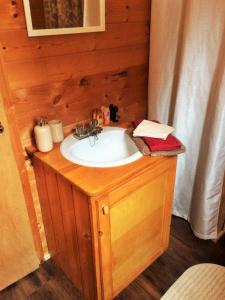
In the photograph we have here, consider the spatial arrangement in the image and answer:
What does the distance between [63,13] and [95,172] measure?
2.58 ft

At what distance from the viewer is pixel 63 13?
1.26 m

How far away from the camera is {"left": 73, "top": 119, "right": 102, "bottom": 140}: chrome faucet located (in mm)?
1427

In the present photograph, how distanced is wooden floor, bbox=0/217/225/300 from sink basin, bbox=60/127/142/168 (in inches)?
30.2

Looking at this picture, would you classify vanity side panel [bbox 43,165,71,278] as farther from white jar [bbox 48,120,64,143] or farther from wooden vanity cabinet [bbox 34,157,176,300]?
white jar [bbox 48,120,64,143]

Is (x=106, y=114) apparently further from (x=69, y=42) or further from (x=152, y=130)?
(x=69, y=42)

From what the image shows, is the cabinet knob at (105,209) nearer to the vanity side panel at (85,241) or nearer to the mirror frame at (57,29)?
the vanity side panel at (85,241)

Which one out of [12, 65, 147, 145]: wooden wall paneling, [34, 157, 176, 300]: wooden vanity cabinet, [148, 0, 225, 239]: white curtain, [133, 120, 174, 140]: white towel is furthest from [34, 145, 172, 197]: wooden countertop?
[148, 0, 225, 239]: white curtain

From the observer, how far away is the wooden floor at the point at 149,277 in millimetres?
1504

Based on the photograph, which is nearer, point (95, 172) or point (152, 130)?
point (95, 172)

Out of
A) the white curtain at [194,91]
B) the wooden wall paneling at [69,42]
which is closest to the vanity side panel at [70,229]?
the wooden wall paneling at [69,42]

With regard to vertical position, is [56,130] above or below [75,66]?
below

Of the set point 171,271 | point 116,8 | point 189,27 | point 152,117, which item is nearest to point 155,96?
point 152,117

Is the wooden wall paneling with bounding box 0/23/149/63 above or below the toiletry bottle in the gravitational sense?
above

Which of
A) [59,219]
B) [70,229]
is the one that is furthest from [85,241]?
[59,219]
